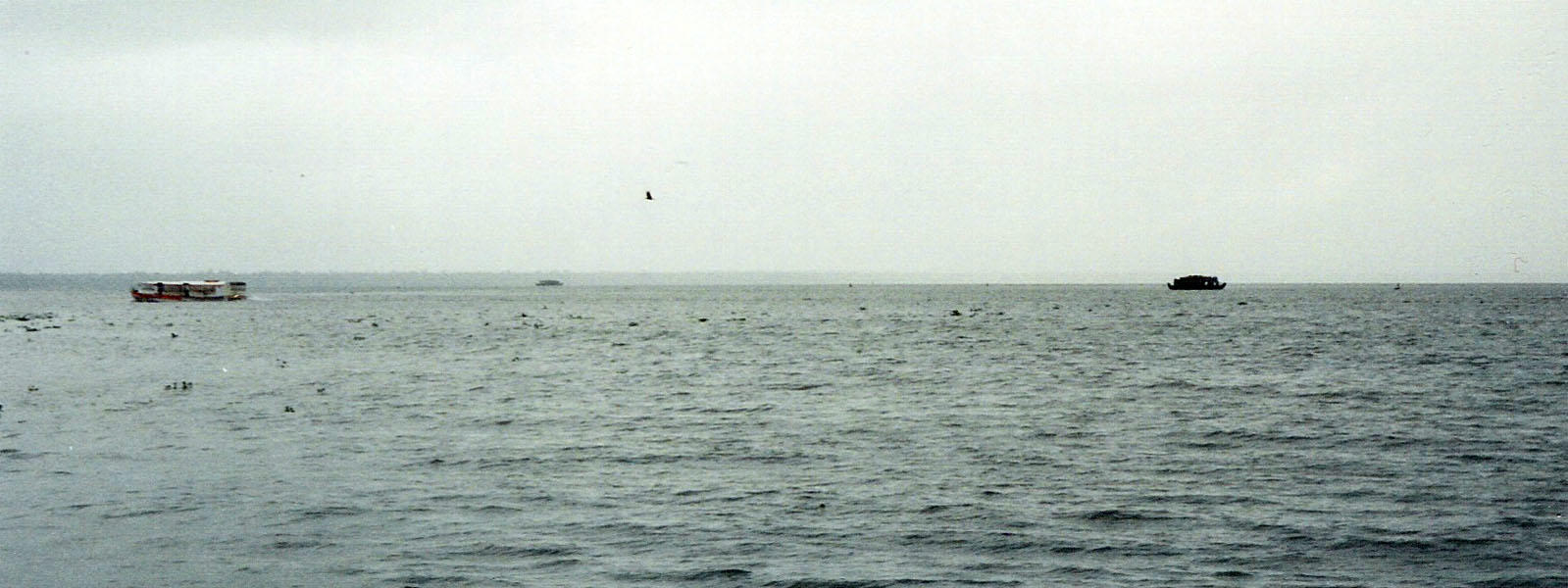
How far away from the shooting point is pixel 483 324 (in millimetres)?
121125

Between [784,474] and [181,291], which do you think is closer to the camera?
[784,474]

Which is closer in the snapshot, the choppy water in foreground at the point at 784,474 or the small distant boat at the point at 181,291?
the choppy water in foreground at the point at 784,474

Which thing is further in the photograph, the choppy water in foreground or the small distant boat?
the small distant boat

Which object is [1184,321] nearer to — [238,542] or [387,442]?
[387,442]

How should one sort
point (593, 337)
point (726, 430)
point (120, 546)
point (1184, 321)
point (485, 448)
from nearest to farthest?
1. point (120, 546)
2. point (485, 448)
3. point (726, 430)
4. point (593, 337)
5. point (1184, 321)

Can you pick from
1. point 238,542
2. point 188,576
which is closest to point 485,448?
point 238,542

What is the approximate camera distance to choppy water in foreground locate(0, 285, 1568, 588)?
19.3 meters

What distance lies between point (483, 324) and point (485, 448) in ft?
304

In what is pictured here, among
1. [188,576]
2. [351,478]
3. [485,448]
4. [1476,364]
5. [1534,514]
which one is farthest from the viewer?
[1476,364]

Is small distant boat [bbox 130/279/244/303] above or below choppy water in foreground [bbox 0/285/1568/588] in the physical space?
above

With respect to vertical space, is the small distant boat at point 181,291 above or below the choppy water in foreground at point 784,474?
above

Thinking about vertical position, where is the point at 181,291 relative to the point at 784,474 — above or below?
above

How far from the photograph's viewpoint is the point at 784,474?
27594 mm

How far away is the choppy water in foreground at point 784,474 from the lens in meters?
19.3
